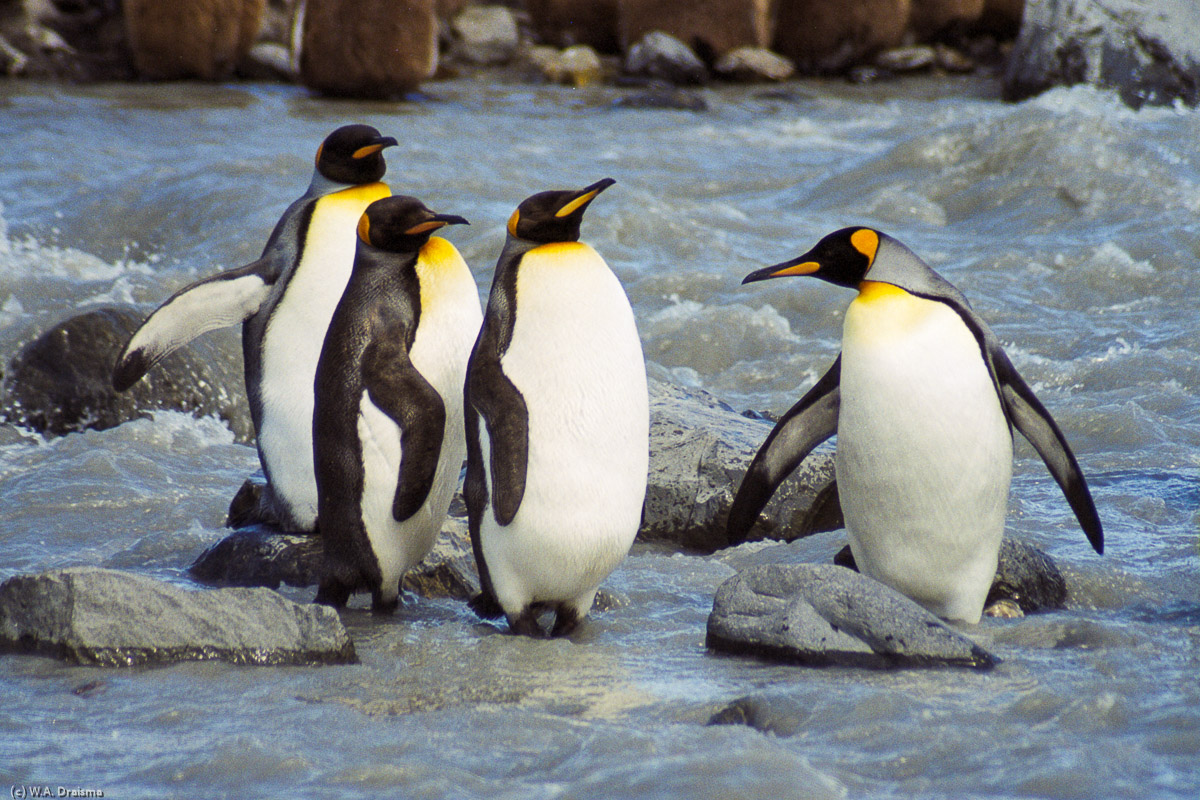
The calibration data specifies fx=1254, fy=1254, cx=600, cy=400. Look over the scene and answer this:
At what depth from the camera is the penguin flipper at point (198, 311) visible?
13.3ft

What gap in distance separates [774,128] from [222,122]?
653cm

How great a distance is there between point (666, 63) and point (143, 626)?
17.5 metres

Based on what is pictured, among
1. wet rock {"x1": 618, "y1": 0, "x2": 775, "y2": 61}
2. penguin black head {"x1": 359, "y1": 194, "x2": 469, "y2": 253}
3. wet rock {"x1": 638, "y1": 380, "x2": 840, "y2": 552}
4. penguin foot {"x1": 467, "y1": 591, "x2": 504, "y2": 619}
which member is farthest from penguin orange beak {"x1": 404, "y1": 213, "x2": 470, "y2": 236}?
wet rock {"x1": 618, "y1": 0, "x2": 775, "y2": 61}

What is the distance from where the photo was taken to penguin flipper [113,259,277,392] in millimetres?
4062

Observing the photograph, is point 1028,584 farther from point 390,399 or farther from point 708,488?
point 390,399

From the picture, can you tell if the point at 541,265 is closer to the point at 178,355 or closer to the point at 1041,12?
the point at 178,355

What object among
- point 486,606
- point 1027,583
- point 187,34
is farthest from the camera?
point 187,34

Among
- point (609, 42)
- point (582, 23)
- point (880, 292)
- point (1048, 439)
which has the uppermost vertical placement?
point (582, 23)

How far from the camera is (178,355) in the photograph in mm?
6055

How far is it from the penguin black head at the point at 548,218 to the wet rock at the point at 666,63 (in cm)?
1664

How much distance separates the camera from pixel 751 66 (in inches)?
→ 781

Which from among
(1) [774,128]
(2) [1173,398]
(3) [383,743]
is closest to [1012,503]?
(2) [1173,398]

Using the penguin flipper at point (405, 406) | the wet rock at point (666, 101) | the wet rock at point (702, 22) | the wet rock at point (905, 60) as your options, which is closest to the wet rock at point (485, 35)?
the wet rock at point (702, 22)

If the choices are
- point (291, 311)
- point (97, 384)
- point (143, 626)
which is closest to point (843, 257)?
point (291, 311)
